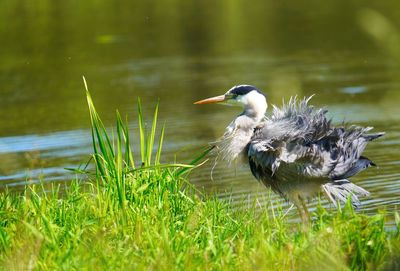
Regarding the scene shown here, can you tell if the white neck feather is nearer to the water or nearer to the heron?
the heron

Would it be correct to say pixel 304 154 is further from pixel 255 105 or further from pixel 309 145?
pixel 255 105

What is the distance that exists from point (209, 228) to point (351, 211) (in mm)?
802

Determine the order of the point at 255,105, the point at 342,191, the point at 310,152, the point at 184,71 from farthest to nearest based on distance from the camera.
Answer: the point at 184,71
the point at 255,105
the point at 342,191
the point at 310,152

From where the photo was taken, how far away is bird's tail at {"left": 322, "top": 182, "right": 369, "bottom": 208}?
7160 millimetres

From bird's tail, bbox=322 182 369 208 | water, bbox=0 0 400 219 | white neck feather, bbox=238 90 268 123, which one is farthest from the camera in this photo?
water, bbox=0 0 400 219

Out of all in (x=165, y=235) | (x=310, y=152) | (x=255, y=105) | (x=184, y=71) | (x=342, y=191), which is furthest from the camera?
(x=184, y=71)

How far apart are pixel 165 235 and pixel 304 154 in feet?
6.46

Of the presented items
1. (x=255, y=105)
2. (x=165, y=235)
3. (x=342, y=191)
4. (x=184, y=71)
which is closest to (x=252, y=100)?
(x=255, y=105)

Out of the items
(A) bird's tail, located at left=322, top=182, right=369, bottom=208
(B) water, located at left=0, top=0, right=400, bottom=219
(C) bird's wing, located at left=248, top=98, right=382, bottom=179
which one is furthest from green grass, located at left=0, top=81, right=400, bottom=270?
(B) water, located at left=0, top=0, right=400, bottom=219

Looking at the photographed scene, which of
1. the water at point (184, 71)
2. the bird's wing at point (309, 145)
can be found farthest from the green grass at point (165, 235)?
the water at point (184, 71)

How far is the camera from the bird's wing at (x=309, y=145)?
7160mm

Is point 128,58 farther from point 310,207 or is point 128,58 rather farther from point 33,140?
point 310,207

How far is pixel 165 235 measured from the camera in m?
5.46

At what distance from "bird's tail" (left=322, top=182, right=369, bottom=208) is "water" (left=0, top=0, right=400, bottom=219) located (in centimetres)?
23
